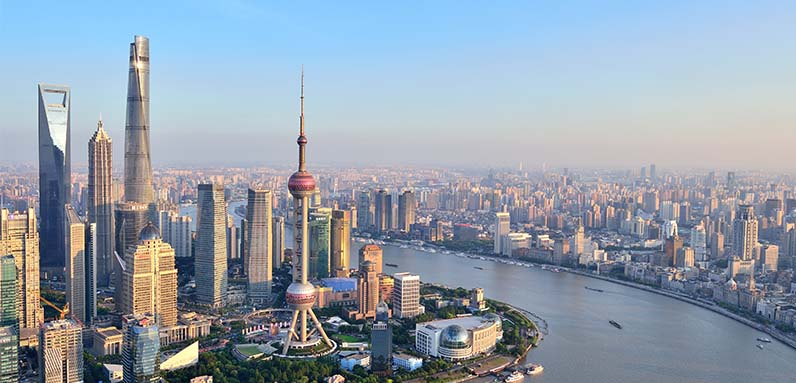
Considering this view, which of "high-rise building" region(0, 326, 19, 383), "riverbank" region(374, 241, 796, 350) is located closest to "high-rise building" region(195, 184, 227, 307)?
"high-rise building" region(0, 326, 19, 383)

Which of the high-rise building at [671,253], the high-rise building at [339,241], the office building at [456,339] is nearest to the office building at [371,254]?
the high-rise building at [339,241]

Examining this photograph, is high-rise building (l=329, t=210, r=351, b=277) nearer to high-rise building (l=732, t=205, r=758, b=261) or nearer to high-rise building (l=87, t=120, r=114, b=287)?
high-rise building (l=87, t=120, r=114, b=287)

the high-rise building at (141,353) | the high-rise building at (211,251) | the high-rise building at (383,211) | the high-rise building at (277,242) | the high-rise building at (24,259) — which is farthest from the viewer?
the high-rise building at (383,211)

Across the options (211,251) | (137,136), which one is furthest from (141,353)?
(137,136)

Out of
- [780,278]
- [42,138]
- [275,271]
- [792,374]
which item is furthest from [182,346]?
[780,278]

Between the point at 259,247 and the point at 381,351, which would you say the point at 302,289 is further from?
the point at 259,247

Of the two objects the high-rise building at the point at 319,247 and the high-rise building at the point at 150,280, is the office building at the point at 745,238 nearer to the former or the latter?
the high-rise building at the point at 319,247

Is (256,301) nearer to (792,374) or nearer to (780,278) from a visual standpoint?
(792,374)
